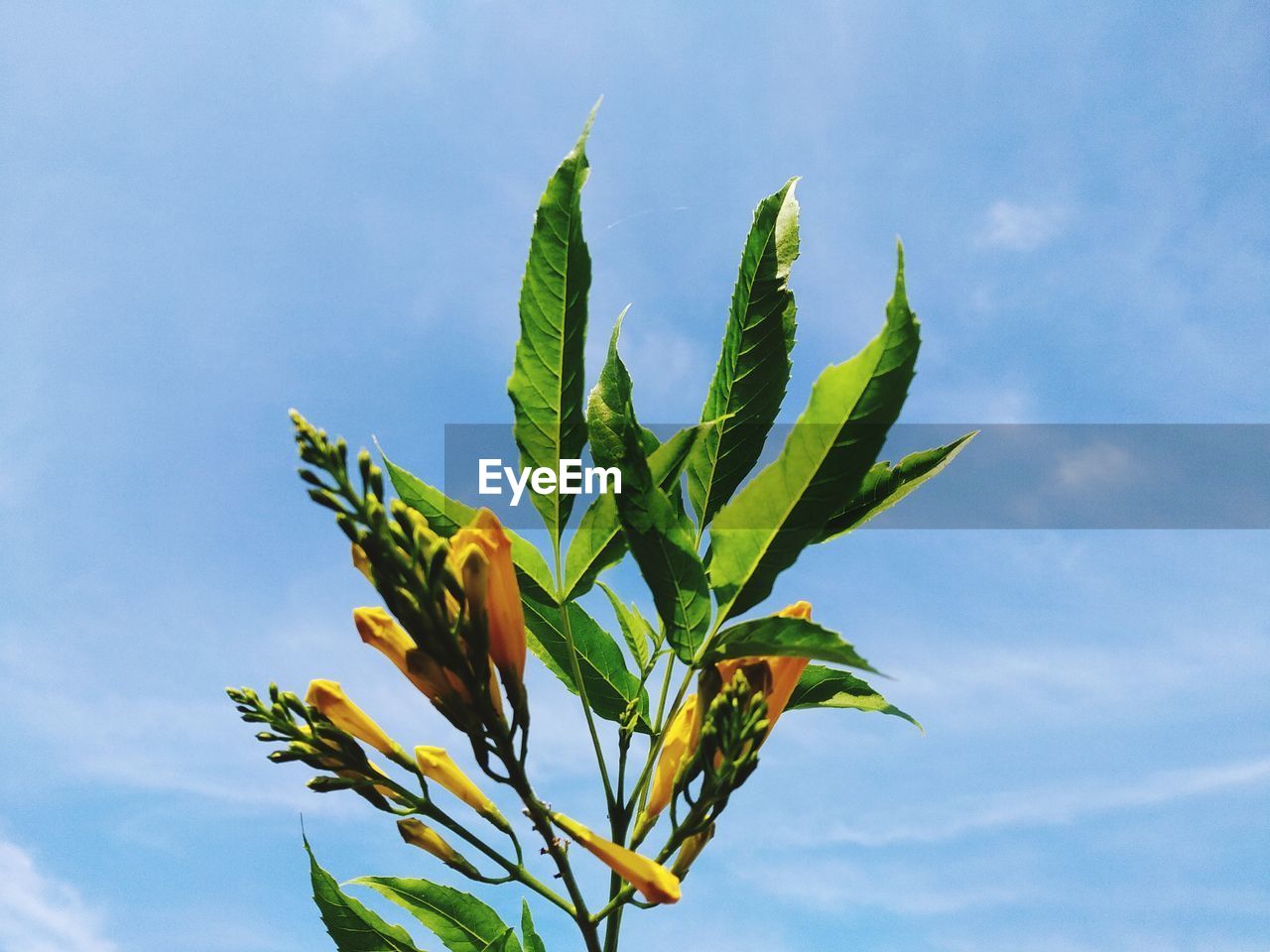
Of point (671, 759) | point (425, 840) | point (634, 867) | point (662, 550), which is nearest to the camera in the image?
point (634, 867)

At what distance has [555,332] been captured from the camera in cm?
206

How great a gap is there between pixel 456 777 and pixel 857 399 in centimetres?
120

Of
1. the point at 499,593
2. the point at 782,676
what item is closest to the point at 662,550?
the point at 499,593

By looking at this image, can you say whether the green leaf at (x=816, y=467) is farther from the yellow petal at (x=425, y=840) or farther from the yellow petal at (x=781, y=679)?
the yellow petal at (x=425, y=840)

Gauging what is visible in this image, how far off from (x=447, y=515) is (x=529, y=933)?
124 cm

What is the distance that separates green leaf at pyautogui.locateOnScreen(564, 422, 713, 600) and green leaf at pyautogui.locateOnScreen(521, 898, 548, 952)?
1.00 metres

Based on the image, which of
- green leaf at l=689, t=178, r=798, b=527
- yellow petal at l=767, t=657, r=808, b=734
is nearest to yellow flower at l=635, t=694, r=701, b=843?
yellow petal at l=767, t=657, r=808, b=734

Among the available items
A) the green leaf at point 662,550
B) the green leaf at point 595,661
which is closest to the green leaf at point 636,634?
the green leaf at point 595,661

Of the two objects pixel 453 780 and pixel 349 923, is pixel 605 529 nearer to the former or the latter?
pixel 453 780

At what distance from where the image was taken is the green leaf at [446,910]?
262cm

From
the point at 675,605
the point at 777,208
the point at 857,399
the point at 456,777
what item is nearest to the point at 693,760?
the point at 675,605

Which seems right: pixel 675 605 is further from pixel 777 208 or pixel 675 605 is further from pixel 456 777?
pixel 777 208

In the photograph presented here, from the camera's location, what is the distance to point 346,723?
211 centimetres

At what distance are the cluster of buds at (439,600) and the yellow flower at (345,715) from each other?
0.16m
